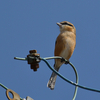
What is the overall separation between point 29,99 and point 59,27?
484 cm

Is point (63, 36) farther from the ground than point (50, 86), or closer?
farther from the ground

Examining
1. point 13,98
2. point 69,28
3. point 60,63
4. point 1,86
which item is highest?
point 69,28

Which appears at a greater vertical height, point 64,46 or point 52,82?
point 64,46

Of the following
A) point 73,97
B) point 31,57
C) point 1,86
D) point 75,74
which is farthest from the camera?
point 75,74

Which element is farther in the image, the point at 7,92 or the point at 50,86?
the point at 50,86

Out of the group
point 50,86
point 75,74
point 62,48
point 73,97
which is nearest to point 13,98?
point 73,97

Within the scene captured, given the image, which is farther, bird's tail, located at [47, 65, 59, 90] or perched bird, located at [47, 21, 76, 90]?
perched bird, located at [47, 21, 76, 90]

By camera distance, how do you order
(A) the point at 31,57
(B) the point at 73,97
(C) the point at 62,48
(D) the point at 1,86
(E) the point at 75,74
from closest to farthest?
(A) the point at 31,57
(D) the point at 1,86
(B) the point at 73,97
(E) the point at 75,74
(C) the point at 62,48

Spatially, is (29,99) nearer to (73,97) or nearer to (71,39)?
(73,97)

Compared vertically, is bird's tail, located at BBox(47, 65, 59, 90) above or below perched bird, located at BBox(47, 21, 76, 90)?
below

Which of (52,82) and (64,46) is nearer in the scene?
(52,82)

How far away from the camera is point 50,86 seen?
5.96 meters

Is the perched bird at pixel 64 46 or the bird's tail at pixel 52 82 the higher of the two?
the perched bird at pixel 64 46

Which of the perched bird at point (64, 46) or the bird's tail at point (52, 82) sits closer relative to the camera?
the bird's tail at point (52, 82)
